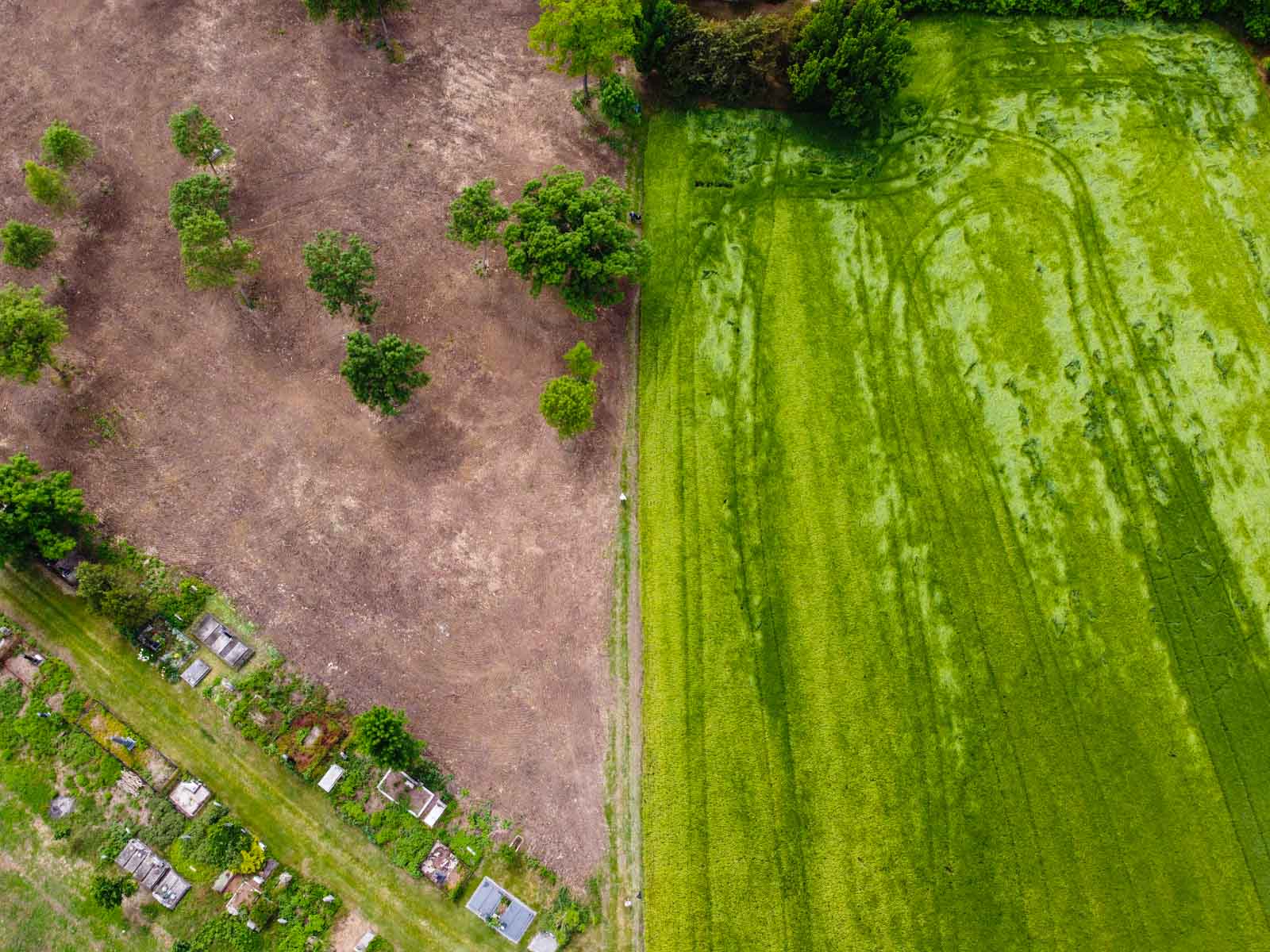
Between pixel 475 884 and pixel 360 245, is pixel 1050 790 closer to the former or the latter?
pixel 475 884

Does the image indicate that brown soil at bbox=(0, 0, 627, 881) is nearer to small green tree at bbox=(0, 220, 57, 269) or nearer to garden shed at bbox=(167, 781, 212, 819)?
small green tree at bbox=(0, 220, 57, 269)

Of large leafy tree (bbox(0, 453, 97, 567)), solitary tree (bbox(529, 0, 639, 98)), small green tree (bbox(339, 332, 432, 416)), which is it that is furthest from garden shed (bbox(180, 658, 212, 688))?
solitary tree (bbox(529, 0, 639, 98))

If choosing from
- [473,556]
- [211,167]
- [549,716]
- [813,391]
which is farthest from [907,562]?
[211,167]

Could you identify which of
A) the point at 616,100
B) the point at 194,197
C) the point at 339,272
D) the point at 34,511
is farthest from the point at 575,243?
the point at 34,511

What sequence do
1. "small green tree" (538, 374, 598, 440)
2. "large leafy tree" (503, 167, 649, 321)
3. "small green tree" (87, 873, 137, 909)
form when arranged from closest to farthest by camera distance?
1. "small green tree" (87, 873, 137, 909)
2. "small green tree" (538, 374, 598, 440)
3. "large leafy tree" (503, 167, 649, 321)

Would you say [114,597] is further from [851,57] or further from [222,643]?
[851,57]

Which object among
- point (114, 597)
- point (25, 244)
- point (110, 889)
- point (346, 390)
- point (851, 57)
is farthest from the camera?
point (851, 57)
